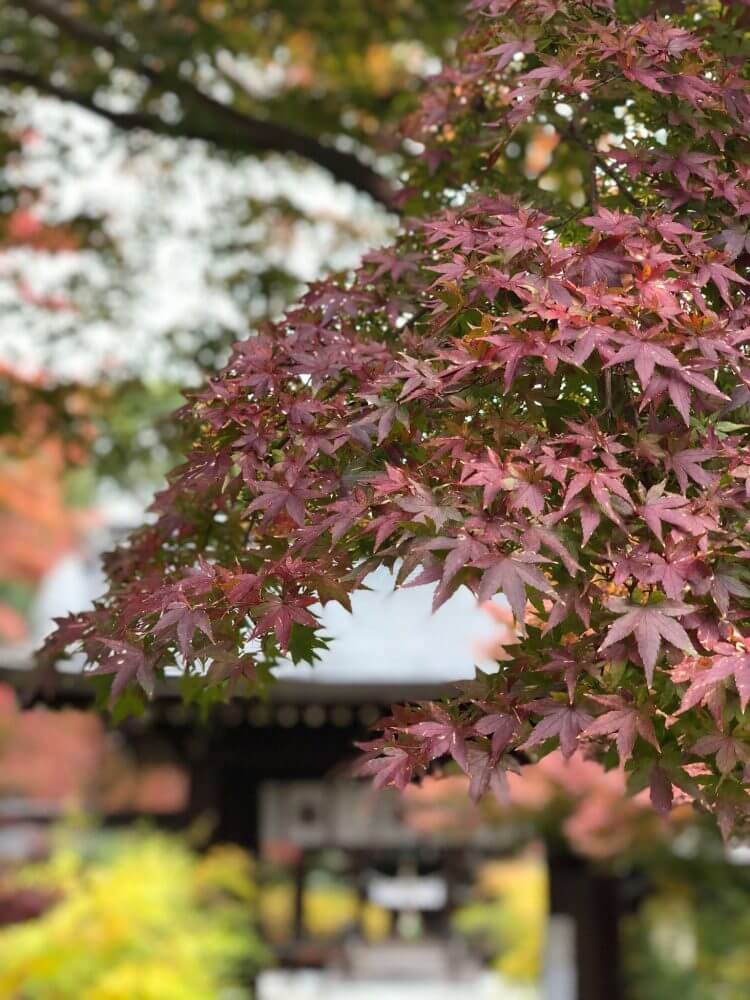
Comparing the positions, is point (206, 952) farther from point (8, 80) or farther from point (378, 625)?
point (8, 80)

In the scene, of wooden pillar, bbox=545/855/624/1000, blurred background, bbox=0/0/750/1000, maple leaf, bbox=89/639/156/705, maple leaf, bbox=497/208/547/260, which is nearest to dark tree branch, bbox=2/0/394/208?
blurred background, bbox=0/0/750/1000

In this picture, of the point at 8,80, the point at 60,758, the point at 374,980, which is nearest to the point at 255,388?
the point at 8,80

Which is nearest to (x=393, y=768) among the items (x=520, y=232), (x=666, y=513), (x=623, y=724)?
(x=623, y=724)

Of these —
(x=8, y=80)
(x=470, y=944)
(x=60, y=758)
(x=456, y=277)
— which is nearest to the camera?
(x=456, y=277)

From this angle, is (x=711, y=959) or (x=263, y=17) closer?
(x=263, y=17)

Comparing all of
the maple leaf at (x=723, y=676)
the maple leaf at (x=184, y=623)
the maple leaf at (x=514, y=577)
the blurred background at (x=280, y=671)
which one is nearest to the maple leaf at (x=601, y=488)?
the maple leaf at (x=514, y=577)

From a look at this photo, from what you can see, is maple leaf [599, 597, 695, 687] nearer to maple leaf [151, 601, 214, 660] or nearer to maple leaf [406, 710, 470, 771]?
maple leaf [406, 710, 470, 771]

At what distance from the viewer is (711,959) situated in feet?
30.0

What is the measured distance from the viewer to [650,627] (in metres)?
1.81

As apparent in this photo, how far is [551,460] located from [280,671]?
4038mm

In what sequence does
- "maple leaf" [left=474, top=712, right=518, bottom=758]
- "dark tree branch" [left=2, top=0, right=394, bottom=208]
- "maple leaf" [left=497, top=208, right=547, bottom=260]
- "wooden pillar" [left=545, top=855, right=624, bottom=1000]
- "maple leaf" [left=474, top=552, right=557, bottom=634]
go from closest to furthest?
"maple leaf" [left=474, top=552, right=557, bottom=634] → "maple leaf" [left=474, top=712, right=518, bottom=758] → "maple leaf" [left=497, top=208, right=547, bottom=260] → "dark tree branch" [left=2, top=0, right=394, bottom=208] → "wooden pillar" [left=545, top=855, right=624, bottom=1000]

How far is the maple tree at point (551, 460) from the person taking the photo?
73.6 inches

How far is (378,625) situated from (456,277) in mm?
5479

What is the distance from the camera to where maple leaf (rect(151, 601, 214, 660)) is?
204 centimetres
